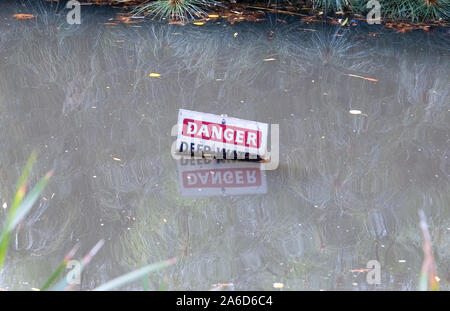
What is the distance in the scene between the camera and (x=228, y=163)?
379 centimetres

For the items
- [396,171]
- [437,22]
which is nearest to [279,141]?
[396,171]

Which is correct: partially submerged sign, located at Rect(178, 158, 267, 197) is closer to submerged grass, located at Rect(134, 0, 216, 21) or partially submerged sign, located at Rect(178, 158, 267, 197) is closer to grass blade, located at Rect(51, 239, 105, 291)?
grass blade, located at Rect(51, 239, 105, 291)

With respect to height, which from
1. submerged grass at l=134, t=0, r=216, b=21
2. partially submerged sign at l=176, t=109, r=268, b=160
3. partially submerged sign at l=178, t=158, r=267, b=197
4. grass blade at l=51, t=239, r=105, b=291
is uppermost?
submerged grass at l=134, t=0, r=216, b=21

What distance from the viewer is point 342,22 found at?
21.6ft

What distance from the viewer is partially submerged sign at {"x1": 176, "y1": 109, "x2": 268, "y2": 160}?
3723mm

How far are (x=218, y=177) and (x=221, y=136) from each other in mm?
246

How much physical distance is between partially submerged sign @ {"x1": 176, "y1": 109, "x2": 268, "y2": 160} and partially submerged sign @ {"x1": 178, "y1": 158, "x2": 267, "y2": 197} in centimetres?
6

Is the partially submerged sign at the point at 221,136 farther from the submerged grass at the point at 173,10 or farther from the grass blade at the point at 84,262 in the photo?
the submerged grass at the point at 173,10

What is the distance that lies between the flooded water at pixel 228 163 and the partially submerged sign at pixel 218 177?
13mm

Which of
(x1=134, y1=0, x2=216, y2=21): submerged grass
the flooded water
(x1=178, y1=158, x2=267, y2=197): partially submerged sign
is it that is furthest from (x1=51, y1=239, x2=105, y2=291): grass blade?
(x1=134, y1=0, x2=216, y2=21): submerged grass

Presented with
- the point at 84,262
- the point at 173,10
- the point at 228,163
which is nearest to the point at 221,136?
the point at 228,163

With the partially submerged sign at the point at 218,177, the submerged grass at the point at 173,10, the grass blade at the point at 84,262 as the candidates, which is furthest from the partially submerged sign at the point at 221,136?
the submerged grass at the point at 173,10
